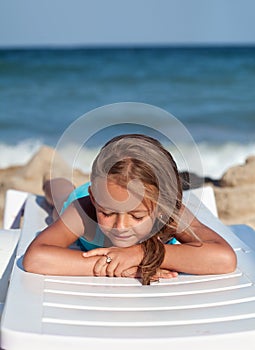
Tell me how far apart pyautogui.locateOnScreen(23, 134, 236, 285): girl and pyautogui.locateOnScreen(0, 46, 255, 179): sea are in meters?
4.26

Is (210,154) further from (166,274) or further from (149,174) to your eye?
(149,174)

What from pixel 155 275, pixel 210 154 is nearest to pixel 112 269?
pixel 155 275

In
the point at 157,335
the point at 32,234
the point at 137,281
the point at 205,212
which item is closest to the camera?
the point at 157,335

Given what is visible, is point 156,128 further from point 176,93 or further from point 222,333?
point 176,93

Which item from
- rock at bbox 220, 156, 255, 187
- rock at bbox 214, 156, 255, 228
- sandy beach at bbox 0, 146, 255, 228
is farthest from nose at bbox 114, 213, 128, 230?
rock at bbox 220, 156, 255, 187

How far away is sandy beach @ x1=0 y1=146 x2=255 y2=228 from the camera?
216 inches

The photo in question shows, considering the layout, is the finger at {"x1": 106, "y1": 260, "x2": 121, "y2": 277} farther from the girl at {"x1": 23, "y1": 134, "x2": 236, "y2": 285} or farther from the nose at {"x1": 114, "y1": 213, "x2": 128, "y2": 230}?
the nose at {"x1": 114, "y1": 213, "x2": 128, "y2": 230}

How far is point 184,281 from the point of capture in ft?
7.74

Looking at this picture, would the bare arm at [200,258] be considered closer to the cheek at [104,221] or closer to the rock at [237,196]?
the cheek at [104,221]

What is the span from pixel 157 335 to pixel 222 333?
17cm

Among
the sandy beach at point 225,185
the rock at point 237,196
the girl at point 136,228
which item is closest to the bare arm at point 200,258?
the girl at point 136,228

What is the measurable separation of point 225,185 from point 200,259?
3682 millimetres

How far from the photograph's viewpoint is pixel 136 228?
2350 mm

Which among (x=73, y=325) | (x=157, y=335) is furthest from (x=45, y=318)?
(x=157, y=335)
